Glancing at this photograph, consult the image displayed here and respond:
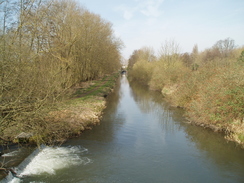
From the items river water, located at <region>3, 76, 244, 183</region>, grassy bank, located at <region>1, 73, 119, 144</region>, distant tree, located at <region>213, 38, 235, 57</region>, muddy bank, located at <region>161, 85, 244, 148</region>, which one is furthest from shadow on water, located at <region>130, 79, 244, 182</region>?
distant tree, located at <region>213, 38, 235, 57</region>

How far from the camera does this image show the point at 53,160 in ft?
29.7

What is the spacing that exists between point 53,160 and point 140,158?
375 cm

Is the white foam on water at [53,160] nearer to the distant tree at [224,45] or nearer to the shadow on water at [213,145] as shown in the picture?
the shadow on water at [213,145]

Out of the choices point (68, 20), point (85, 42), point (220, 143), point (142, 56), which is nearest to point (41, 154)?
point (220, 143)

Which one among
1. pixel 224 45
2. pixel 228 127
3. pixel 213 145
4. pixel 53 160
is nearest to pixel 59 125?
pixel 53 160

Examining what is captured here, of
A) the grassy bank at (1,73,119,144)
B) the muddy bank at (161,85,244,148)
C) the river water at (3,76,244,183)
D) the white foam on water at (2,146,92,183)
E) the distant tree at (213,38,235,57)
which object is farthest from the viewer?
the distant tree at (213,38,235,57)

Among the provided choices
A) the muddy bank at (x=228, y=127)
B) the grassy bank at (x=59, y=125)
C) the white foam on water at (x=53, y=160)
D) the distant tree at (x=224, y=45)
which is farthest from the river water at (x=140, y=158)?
the distant tree at (x=224, y=45)

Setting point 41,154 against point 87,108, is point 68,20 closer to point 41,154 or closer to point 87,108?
point 87,108

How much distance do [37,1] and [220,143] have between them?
13772mm

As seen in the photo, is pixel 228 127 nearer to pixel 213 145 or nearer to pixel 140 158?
pixel 213 145

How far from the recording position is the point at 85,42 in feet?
93.0

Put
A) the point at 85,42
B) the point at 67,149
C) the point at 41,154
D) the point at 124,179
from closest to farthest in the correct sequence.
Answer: the point at 124,179 → the point at 41,154 → the point at 67,149 → the point at 85,42

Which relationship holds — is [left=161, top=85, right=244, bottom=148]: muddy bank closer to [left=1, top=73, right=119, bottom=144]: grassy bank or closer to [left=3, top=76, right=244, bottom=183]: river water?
[left=3, top=76, right=244, bottom=183]: river water

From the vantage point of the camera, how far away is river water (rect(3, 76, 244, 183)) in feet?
26.0
